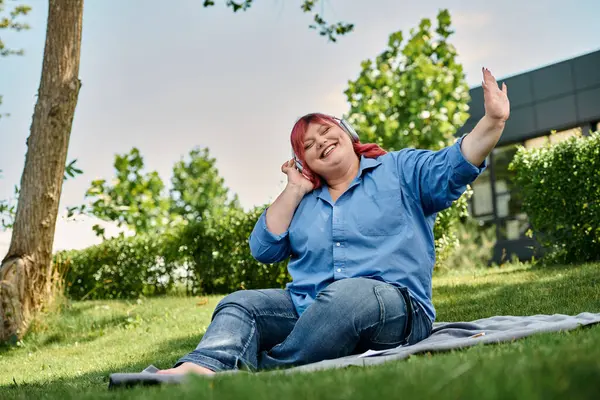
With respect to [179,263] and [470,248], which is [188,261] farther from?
[470,248]

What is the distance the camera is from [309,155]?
4039 millimetres

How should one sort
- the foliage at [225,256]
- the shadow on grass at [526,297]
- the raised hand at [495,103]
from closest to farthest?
1. the raised hand at [495,103]
2. the shadow on grass at [526,297]
3. the foliage at [225,256]

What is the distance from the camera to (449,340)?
3.38 m

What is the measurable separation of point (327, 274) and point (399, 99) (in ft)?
29.9

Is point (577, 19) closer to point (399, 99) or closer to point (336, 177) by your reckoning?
point (399, 99)

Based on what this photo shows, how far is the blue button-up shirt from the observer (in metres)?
3.64

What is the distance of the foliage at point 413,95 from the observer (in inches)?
475

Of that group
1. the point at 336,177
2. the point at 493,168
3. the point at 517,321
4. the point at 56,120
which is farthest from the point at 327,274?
the point at 493,168

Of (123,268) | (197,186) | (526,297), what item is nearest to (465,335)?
(526,297)

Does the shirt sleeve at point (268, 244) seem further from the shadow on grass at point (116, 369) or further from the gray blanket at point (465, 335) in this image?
the shadow on grass at point (116, 369)

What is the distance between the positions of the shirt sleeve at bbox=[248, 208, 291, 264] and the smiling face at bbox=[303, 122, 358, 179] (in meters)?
0.43

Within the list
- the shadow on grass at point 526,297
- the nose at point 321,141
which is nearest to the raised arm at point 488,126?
the nose at point 321,141

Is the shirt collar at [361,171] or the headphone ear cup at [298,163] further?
the headphone ear cup at [298,163]

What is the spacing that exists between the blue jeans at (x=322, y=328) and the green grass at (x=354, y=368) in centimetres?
52
